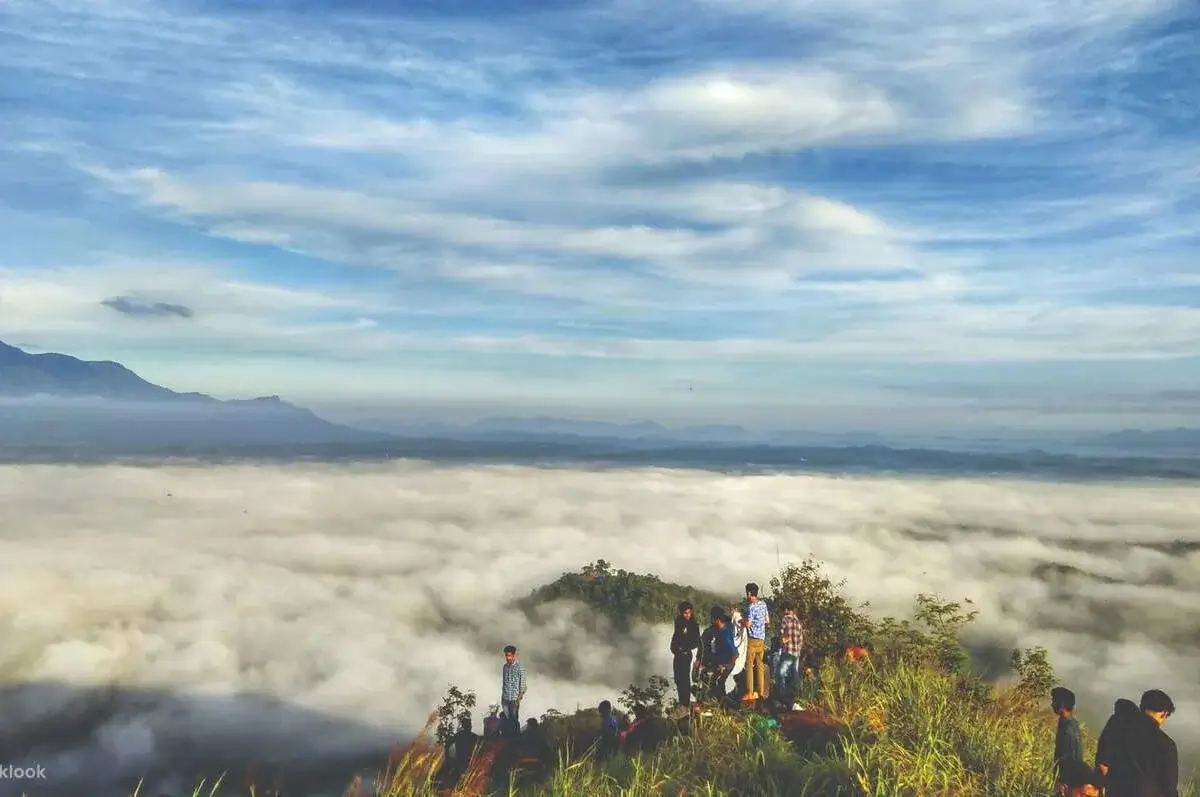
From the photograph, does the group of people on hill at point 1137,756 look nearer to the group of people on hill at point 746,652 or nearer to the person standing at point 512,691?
the group of people on hill at point 746,652

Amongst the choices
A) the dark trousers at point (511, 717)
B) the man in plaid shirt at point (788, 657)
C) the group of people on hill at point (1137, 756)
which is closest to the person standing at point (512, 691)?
the dark trousers at point (511, 717)

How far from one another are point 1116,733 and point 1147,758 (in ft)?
1.18

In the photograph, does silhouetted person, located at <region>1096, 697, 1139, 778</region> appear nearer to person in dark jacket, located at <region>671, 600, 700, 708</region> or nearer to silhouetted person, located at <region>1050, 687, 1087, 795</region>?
silhouetted person, located at <region>1050, 687, 1087, 795</region>

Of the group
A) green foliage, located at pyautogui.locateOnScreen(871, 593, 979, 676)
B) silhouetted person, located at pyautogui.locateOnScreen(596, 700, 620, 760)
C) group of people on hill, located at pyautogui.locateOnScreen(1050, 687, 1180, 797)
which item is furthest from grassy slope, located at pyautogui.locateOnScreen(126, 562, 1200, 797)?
group of people on hill, located at pyautogui.locateOnScreen(1050, 687, 1180, 797)

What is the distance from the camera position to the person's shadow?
91625 mm

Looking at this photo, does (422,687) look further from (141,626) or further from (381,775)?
(381,775)

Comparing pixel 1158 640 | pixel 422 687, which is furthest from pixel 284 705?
pixel 1158 640

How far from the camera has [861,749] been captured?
12.3 m

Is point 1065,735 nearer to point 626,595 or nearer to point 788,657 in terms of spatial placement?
point 788,657

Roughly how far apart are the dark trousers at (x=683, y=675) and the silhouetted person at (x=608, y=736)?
1358 mm

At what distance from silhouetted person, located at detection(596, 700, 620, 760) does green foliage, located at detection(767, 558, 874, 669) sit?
4914 millimetres

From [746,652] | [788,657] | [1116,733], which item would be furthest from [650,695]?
[1116,733]

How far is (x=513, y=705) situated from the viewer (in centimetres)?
1662

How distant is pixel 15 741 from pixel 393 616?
190 ft
